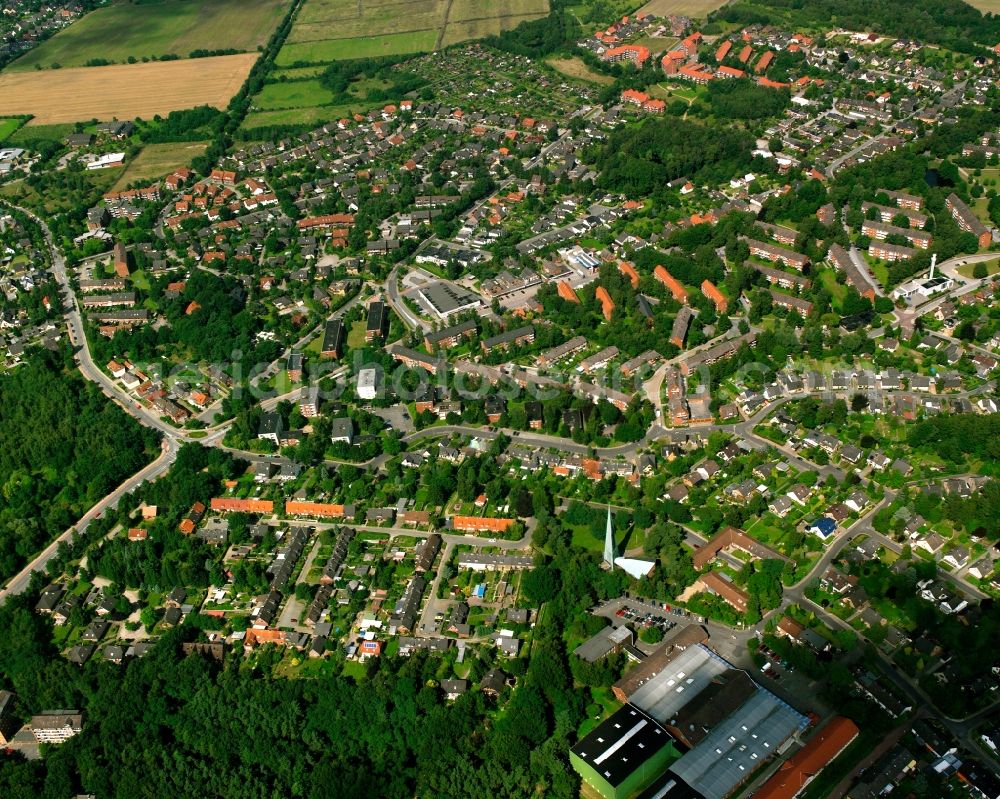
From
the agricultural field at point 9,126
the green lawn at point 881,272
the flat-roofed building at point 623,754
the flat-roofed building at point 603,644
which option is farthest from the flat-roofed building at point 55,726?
the agricultural field at point 9,126

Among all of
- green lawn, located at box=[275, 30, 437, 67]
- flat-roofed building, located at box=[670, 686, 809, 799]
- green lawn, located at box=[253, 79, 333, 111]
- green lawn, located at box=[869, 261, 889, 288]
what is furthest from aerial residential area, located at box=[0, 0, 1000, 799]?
green lawn, located at box=[275, 30, 437, 67]

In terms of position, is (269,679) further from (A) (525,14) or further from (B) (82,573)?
(A) (525,14)

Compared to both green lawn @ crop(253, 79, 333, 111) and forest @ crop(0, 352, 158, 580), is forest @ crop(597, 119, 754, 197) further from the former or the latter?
forest @ crop(0, 352, 158, 580)

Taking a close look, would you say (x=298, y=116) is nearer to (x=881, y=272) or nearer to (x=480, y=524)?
(x=881, y=272)

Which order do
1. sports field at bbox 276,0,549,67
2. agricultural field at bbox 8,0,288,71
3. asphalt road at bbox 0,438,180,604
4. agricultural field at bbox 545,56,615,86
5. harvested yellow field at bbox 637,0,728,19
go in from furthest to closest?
agricultural field at bbox 8,0,288,71 < harvested yellow field at bbox 637,0,728,19 < sports field at bbox 276,0,549,67 < agricultural field at bbox 545,56,615,86 < asphalt road at bbox 0,438,180,604

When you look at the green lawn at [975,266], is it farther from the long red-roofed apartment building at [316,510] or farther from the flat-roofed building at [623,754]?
the long red-roofed apartment building at [316,510]

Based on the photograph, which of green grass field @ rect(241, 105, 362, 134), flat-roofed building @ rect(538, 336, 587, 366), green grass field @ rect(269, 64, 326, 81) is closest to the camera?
flat-roofed building @ rect(538, 336, 587, 366)
